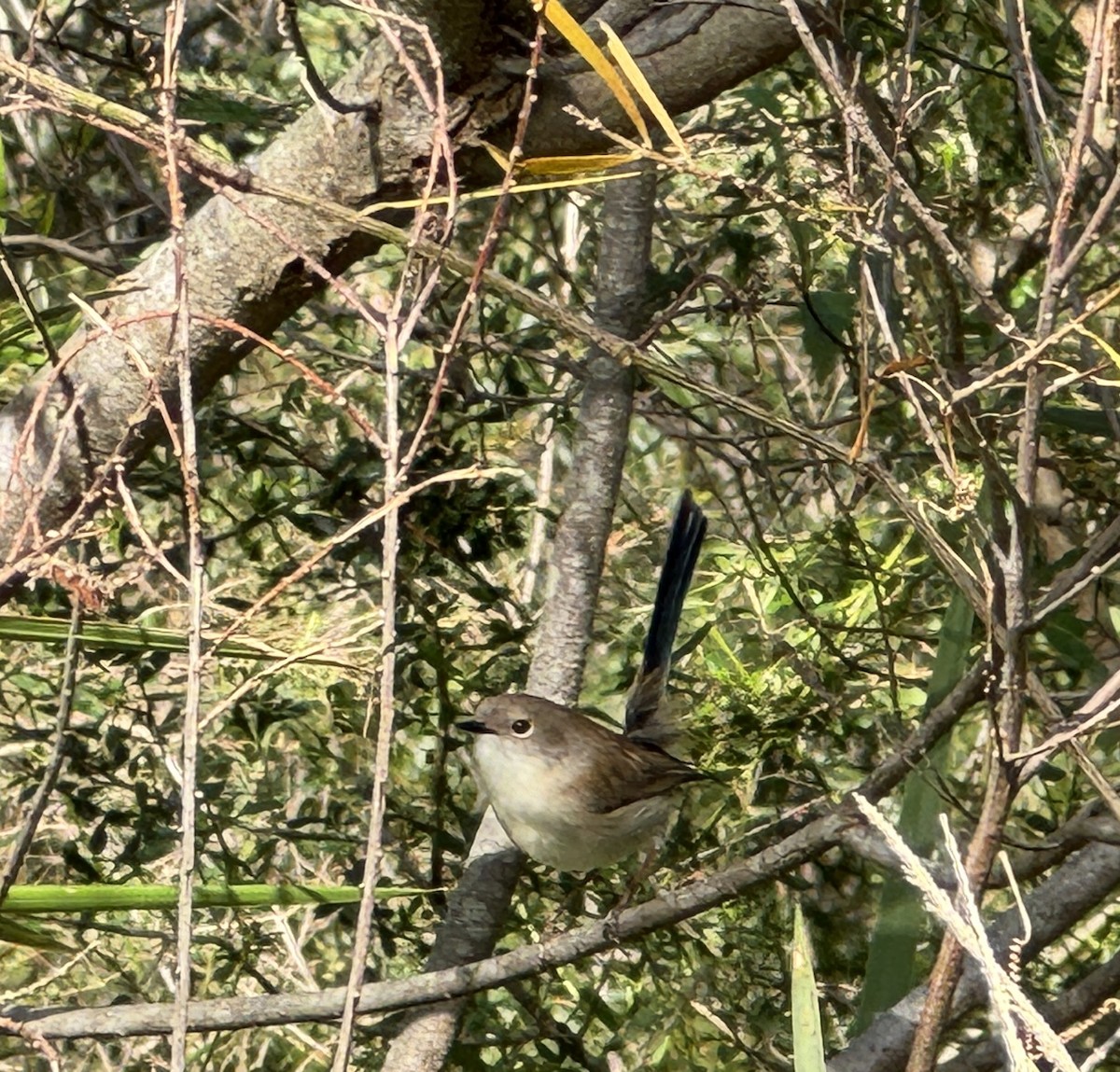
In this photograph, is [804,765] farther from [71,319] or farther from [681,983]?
[71,319]

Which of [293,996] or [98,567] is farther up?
[98,567]

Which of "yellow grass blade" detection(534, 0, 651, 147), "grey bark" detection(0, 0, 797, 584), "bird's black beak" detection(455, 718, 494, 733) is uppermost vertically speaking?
"grey bark" detection(0, 0, 797, 584)

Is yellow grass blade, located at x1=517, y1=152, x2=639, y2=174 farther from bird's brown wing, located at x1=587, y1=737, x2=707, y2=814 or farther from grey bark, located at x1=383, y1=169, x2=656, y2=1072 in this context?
bird's brown wing, located at x1=587, y1=737, x2=707, y2=814

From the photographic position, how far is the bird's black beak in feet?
10.1

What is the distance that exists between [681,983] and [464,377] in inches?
52.5

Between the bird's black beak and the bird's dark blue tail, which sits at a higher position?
the bird's dark blue tail

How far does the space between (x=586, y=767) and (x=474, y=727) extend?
398mm

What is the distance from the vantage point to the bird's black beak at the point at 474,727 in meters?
3.09

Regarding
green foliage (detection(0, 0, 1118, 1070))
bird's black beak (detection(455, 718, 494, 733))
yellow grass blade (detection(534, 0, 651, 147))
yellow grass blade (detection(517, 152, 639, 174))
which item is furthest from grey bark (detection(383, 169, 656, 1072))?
yellow grass blade (detection(534, 0, 651, 147))

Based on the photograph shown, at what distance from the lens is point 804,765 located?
121 inches

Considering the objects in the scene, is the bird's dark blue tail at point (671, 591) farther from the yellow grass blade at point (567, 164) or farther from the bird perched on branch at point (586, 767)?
the yellow grass blade at point (567, 164)

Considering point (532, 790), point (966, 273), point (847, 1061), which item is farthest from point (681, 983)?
point (966, 273)

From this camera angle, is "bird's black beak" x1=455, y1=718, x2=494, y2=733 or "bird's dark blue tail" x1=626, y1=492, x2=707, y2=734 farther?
"bird's dark blue tail" x1=626, y1=492, x2=707, y2=734

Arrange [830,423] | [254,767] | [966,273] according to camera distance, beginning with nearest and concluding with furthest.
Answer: [966,273] < [830,423] < [254,767]
